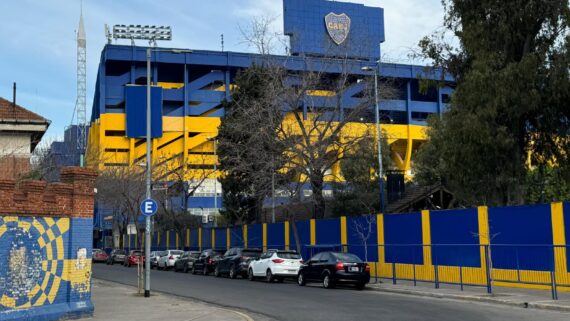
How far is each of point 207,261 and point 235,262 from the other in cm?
507

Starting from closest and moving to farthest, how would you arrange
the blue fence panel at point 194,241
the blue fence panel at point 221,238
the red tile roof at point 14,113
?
the red tile roof at point 14,113
the blue fence panel at point 221,238
the blue fence panel at point 194,241

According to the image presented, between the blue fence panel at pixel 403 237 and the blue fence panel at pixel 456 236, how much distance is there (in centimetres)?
92

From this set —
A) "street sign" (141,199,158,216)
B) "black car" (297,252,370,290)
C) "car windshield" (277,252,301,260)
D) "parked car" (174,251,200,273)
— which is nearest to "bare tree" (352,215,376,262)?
"car windshield" (277,252,301,260)

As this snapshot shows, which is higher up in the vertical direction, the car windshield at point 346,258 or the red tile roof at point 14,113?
the red tile roof at point 14,113

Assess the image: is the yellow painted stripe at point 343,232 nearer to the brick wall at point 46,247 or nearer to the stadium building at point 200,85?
the brick wall at point 46,247

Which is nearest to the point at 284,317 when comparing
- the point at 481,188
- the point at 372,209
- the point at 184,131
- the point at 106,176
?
the point at 481,188

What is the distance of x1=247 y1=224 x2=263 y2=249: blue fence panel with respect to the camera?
138 feet

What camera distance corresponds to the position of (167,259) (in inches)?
1761

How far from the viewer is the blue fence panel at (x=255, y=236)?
138 ft

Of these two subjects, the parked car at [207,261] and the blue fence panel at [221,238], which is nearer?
the parked car at [207,261]

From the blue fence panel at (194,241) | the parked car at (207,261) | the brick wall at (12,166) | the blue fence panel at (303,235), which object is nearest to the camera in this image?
the brick wall at (12,166)

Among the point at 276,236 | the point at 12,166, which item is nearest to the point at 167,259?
the point at 276,236

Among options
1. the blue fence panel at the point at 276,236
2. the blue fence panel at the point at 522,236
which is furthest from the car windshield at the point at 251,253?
the blue fence panel at the point at 522,236

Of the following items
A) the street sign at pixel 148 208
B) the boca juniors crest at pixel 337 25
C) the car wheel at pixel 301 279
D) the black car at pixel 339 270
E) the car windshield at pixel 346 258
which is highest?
the boca juniors crest at pixel 337 25
